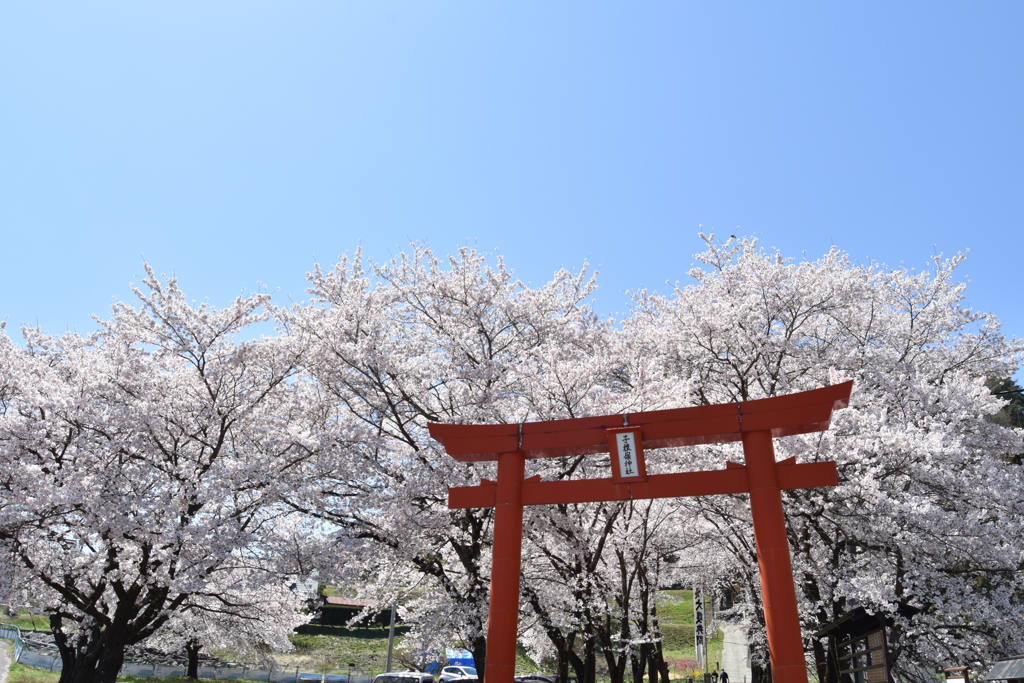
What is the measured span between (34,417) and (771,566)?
13.8 meters

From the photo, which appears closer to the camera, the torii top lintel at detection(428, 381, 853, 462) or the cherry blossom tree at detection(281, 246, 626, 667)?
the torii top lintel at detection(428, 381, 853, 462)

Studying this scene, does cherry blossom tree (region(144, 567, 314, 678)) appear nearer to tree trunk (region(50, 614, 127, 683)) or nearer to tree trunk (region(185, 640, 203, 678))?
tree trunk (region(185, 640, 203, 678))

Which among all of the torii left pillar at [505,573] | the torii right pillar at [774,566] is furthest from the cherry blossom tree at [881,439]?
the torii left pillar at [505,573]

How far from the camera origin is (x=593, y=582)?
11586 mm

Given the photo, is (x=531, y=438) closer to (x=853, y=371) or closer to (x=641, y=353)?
(x=641, y=353)

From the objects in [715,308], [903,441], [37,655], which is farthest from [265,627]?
[903,441]

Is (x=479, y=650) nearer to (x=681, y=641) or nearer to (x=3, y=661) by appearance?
(x=3, y=661)

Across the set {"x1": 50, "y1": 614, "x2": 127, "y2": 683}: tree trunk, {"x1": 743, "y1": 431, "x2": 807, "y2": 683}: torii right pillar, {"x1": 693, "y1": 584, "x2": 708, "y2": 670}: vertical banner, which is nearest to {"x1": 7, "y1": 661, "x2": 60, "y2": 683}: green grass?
{"x1": 50, "y1": 614, "x2": 127, "y2": 683}: tree trunk

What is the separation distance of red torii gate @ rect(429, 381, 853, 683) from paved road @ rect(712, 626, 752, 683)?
79.6 ft

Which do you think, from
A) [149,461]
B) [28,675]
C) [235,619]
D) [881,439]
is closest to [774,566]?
[881,439]

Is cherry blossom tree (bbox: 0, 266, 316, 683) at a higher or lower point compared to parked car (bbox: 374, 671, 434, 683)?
higher

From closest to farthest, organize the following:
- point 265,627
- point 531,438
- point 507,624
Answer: point 507,624 → point 531,438 → point 265,627

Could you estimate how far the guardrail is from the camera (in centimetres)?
2450

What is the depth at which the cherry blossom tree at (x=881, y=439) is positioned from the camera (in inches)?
451
